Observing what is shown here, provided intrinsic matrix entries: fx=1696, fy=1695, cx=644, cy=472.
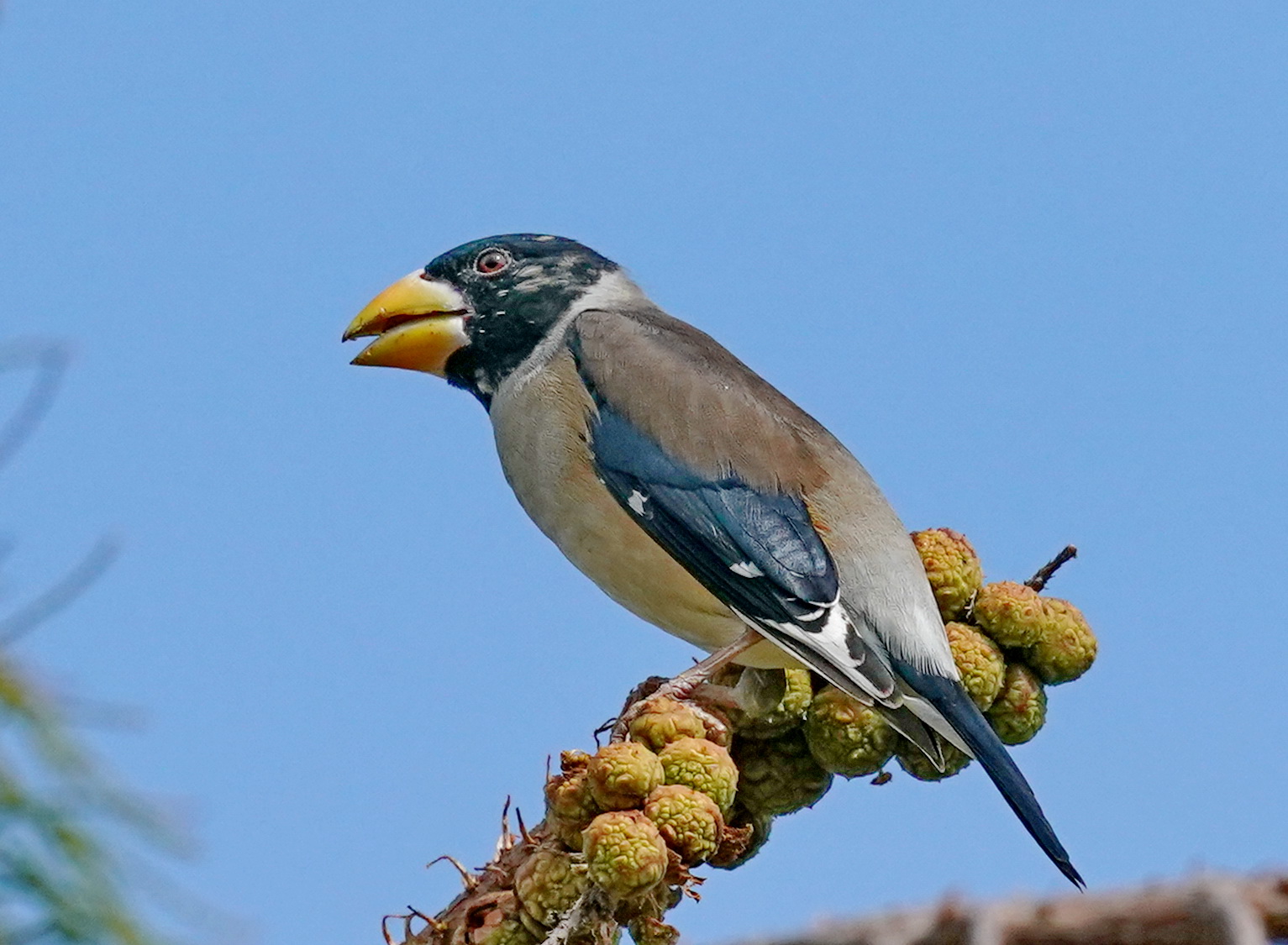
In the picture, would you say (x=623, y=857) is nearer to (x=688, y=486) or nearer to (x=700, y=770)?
(x=700, y=770)

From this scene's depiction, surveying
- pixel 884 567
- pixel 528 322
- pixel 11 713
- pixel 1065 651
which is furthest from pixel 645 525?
pixel 11 713

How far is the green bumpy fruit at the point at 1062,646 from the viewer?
3.43 meters

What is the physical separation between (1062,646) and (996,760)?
1.23ft

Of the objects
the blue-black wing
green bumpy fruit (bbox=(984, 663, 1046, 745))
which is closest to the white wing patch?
the blue-black wing

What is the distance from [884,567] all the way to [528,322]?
1609 millimetres

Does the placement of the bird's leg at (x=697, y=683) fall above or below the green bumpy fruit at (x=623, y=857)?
above

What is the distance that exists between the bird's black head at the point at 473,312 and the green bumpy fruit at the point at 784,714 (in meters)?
1.93

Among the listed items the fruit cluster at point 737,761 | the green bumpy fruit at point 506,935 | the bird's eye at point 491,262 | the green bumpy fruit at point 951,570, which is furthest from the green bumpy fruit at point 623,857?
the bird's eye at point 491,262

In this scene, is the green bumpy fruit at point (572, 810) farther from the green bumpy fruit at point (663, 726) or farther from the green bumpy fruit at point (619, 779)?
the green bumpy fruit at point (663, 726)

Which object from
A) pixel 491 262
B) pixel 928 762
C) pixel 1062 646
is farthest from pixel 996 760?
pixel 491 262

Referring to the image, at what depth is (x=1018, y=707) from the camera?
359cm

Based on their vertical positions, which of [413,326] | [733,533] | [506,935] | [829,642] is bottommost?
[506,935]

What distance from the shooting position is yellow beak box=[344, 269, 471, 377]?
522 centimetres

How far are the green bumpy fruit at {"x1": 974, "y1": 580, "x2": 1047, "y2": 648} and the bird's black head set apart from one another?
2.10 meters
